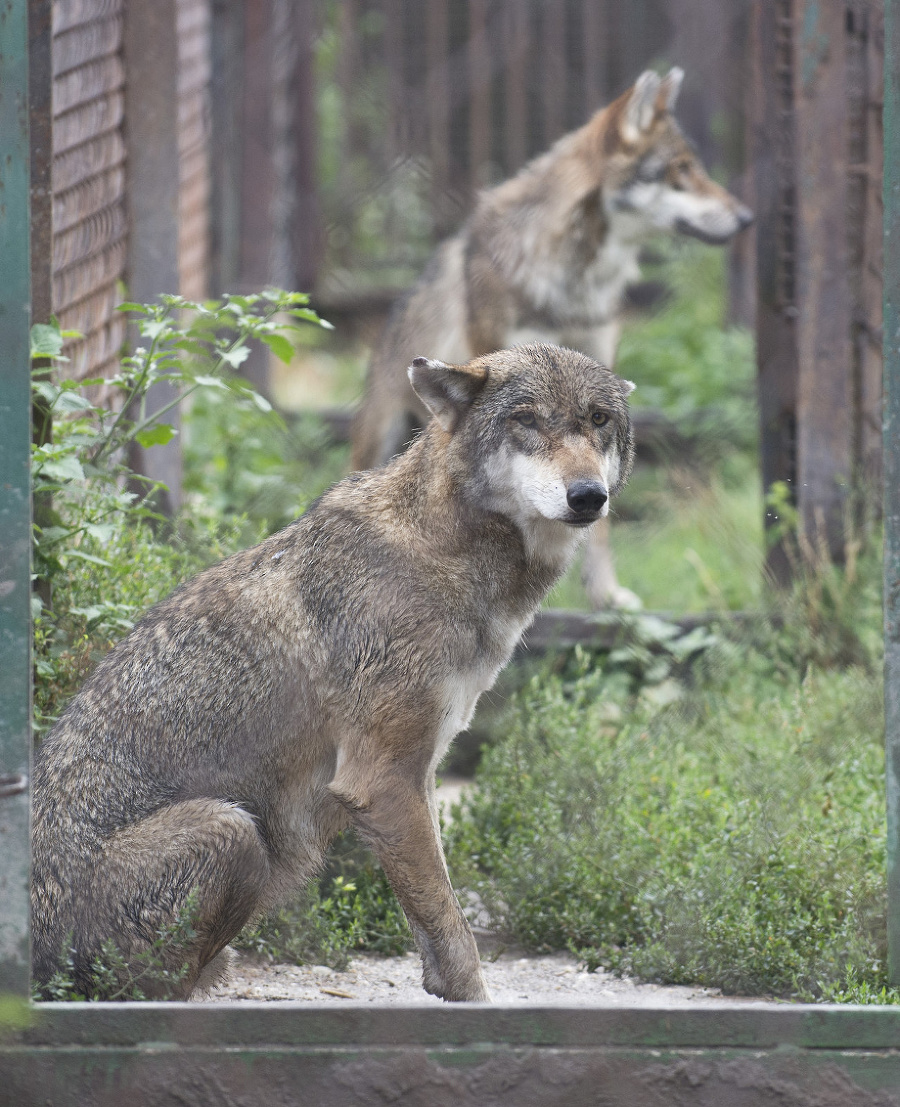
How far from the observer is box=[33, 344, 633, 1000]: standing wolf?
3160 mm

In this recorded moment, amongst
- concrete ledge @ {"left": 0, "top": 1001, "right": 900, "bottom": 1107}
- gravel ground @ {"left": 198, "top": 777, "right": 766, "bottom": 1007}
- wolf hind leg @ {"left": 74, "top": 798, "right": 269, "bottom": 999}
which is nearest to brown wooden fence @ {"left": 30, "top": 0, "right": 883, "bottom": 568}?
wolf hind leg @ {"left": 74, "top": 798, "right": 269, "bottom": 999}

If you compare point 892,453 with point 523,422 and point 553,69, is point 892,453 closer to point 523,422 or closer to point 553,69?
point 523,422

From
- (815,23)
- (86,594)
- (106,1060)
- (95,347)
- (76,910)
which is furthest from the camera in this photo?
(815,23)

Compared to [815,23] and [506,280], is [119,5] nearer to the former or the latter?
[506,280]

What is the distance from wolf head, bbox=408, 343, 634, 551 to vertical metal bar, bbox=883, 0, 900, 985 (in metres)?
0.79

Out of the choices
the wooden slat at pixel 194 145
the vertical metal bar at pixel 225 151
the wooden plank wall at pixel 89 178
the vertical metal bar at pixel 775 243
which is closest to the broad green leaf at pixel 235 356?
the wooden plank wall at pixel 89 178

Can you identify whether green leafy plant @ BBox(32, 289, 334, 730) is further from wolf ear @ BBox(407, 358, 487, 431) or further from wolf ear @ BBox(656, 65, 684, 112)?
wolf ear @ BBox(656, 65, 684, 112)

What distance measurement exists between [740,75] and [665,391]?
3.29 meters

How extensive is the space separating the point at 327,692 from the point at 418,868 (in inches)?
19.1

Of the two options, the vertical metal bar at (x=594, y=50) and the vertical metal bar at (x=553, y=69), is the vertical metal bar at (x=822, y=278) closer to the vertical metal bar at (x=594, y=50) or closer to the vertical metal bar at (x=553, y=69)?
the vertical metal bar at (x=553, y=69)

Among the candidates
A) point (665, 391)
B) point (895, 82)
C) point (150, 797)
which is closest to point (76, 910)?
point (150, 797)

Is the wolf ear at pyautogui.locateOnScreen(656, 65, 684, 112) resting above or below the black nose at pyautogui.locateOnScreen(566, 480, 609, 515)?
above

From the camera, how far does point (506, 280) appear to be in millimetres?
6859

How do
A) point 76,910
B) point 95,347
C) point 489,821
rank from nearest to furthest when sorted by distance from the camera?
point 76,910, point 489,821, point 95,347
